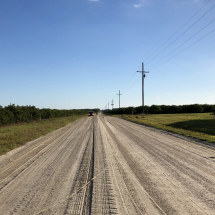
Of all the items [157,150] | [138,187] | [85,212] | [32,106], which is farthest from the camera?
[32,106]

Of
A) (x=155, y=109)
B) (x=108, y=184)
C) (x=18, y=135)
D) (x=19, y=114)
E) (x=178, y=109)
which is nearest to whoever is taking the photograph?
(x=108, y=184)

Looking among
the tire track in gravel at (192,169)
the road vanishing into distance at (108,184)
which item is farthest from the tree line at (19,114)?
the tire track in gravel at (192,169)

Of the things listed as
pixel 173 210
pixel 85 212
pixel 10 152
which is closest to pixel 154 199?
pixel 173 210

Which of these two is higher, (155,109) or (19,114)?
(155,109)

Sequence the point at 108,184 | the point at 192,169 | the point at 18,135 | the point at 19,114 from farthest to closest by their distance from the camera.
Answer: the point at 19,114 < the point at 18,135 < the point at 192,169 < the point at 108,184

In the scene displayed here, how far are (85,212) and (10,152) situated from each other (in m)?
7.72

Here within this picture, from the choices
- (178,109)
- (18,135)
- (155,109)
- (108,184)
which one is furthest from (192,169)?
(178,109)

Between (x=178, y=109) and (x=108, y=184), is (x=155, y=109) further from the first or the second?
(x=108, y=184)

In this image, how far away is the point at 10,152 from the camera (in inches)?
400

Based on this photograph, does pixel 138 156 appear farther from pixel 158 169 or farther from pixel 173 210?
pixel 173 210

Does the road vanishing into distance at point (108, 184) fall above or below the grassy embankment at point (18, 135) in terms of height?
below

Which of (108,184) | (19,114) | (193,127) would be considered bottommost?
(108,184)

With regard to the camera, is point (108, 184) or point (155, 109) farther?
point (155, 109)

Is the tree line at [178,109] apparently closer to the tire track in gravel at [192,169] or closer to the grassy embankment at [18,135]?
the grassy embankment at [18,135]
